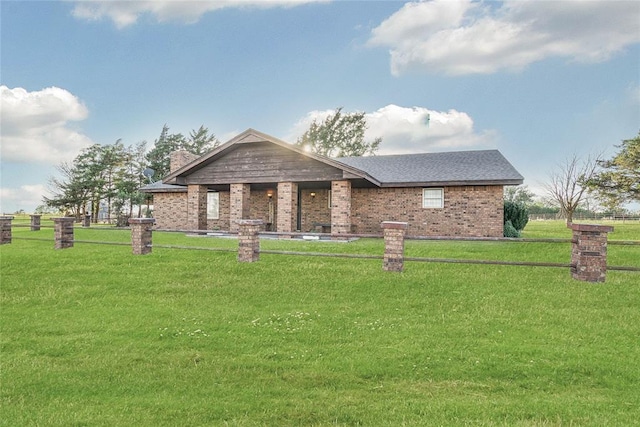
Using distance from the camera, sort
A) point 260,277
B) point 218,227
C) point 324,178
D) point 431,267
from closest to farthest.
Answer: point 260,277 < point 431,267 < point 324,178 < point 218,227

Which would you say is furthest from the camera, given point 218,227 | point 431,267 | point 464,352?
point 218,227

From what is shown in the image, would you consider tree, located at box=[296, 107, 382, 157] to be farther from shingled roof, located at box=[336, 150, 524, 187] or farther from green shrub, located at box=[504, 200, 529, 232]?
green shrub, located at box=[504, 200, 529, 232]

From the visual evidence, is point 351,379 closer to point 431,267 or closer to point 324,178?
point 431,267

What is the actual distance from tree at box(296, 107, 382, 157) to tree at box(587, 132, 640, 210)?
24436 millimetres

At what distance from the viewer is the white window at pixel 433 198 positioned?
17.3 meters

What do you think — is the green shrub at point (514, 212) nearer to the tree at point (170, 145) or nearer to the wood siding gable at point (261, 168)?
the wood siding gable at point (261, 168)

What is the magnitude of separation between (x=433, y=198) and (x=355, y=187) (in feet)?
12.9

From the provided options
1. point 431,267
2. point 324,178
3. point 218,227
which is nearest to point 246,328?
point 431,267

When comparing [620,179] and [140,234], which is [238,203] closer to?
[140,234]

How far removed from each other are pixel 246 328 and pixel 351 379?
2282 millimetres

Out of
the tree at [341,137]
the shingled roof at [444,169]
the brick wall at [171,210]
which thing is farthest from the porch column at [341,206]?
the tree at [341,137]

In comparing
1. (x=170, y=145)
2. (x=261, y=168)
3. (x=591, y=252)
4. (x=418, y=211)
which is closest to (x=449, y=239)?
(x=591, y=252)

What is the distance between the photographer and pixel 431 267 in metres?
9.43

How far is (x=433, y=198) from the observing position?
17.4m
